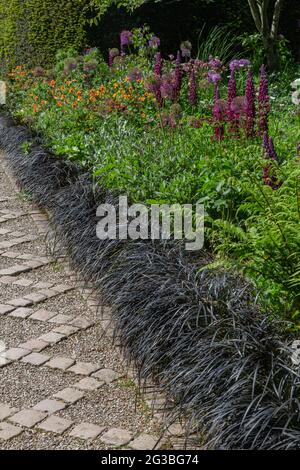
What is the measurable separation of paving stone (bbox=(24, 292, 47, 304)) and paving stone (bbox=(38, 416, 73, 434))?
144 cm

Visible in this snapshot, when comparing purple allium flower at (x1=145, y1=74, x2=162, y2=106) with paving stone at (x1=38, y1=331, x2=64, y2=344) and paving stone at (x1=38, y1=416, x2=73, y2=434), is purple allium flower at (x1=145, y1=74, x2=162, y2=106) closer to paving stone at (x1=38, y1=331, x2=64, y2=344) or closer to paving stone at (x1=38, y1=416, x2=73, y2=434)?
paving stone at (x1=38, y1=331, x2=64, y2=344)

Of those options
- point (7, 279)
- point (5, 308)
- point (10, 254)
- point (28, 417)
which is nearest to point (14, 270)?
point (7, 279)

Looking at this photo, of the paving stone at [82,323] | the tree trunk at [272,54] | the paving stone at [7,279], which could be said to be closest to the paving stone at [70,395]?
the paving stone at [82,323]

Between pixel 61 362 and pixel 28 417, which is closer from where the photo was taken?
pixel 28 417

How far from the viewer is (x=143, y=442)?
3279 millimetres

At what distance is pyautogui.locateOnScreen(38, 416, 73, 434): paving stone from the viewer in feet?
11.2

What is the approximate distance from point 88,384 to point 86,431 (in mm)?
433

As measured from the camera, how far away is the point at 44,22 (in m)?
10.9

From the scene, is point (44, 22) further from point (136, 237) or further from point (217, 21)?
point (136, 237)

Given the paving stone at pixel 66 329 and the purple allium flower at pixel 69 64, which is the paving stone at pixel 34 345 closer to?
the paving stone at pixel 66 329

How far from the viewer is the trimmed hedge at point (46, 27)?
35.6ft

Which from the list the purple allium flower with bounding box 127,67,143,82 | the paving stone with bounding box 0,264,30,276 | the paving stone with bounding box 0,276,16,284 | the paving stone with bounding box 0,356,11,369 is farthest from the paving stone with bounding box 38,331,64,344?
the purple allium flower with bounding box 127,67,143,82

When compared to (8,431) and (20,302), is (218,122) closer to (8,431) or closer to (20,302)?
(20,302)
